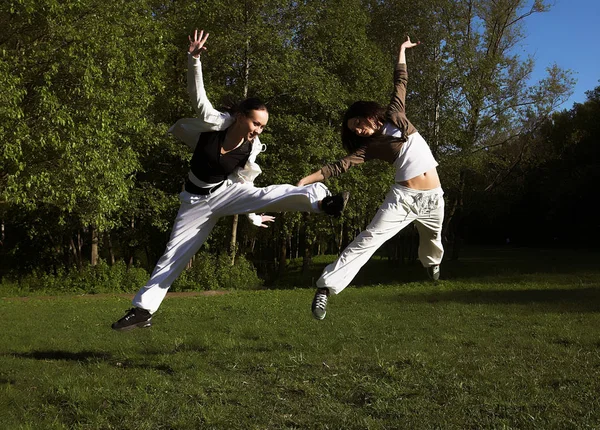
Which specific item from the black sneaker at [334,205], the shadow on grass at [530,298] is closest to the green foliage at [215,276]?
the shadow on grass at [530,298]

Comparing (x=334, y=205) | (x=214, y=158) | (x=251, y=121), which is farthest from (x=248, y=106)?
(x=334, y=205)

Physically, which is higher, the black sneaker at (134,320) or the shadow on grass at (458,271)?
the black sneaker at (134,320)

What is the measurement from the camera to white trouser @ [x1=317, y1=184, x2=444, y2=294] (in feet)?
18.3

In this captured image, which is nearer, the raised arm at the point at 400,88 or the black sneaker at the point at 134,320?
the black sneaker at the point at 134,320

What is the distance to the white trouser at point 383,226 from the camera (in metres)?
5.57

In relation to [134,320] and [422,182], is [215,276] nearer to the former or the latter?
[134,320]

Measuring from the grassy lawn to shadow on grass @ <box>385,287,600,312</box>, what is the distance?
193 millimetres

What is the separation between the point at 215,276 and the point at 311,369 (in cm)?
1751

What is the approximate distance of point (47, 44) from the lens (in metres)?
15.8

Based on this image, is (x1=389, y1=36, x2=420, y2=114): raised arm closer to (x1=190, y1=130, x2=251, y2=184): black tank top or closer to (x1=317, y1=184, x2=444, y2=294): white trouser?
(x1=317, y1=184, x2=444, y2=294): white trouser

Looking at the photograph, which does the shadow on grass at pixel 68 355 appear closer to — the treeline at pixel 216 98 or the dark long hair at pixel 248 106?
the dark long hair at pixel 248 106

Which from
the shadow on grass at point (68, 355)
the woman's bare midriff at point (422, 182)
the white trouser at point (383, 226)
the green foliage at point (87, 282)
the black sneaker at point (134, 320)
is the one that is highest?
the woman's bare midriff at point (422, 182)

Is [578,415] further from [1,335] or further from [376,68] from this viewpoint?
[376,68]

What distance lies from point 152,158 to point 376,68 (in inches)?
436
